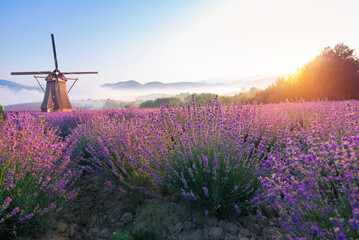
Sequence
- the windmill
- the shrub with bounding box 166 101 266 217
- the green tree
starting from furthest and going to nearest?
1. the windmill
2. the green tree
3. the shrub with bounding box 166 101 266 217

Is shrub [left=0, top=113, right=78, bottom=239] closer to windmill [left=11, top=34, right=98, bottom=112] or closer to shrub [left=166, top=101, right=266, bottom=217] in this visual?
shrub [left=166, top=101, right=266, bottom=217]

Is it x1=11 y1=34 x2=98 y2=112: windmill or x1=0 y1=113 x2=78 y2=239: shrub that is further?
x1=11 y1=34 x2=98 y2=112: windmill

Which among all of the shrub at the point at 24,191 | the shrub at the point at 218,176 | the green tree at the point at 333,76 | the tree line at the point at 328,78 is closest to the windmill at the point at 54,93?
the tree line at the point at 328,78

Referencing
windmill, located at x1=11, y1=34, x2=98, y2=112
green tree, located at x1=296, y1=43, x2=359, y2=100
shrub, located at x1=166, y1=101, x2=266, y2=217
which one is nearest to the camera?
shrub, located at x1=166, y1=101, x2=266, y2=217

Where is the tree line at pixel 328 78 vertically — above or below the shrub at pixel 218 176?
above

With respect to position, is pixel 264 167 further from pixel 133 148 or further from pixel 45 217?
pixel 45 217

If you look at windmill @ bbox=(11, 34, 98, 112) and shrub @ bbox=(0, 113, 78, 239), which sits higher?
windmill @ bbox=(11, 34, 98, 112)

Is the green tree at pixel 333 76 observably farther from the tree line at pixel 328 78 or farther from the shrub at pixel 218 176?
the shrub at pixel 218 176

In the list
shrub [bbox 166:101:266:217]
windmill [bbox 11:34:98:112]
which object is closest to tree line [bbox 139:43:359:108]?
shrub [bbox 166:101:266:217]

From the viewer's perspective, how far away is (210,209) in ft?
7.38


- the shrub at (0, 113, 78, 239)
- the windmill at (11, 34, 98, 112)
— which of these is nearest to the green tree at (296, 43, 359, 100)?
the shrub at (0, 113, 78, 239)

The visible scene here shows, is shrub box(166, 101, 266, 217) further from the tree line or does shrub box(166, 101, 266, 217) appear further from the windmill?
the windmill

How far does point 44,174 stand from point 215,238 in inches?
85.4

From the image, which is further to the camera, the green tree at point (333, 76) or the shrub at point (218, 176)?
the green tree at point (333, 76)
